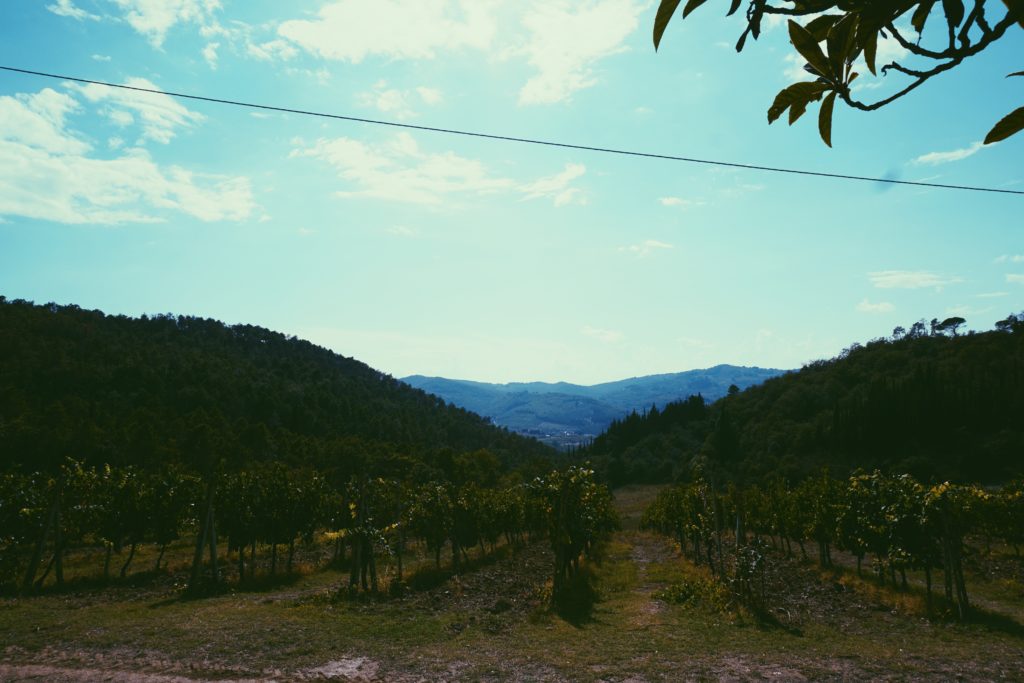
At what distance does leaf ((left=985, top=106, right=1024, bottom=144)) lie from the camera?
62.8 inches

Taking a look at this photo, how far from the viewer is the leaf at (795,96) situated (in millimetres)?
1808

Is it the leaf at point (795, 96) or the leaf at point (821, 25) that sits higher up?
the leaf at point (821, 25)

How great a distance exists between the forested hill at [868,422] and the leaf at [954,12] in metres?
63.4

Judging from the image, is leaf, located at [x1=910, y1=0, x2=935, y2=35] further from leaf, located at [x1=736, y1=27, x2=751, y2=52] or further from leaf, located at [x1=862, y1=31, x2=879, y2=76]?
leaf, located at [x1=736, y1=27, x2=751, y2=52]

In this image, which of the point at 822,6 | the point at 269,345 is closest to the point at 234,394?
the point at 269,345

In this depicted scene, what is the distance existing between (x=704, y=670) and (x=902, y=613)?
10.5 m

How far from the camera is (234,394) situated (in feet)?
330

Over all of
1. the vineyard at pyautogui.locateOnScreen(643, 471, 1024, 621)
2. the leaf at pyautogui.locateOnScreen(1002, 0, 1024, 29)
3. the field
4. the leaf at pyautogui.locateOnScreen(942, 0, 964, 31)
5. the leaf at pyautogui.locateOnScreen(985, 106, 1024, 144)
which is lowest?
the field

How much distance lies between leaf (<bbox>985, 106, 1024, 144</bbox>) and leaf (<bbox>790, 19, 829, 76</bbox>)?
1.58 ft

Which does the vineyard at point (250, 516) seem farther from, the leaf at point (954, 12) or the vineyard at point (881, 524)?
the leaf at point (954, 12)

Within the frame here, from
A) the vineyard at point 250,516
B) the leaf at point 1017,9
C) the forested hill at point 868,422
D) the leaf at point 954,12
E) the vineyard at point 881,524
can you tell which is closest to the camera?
the leaf at point 1017,9

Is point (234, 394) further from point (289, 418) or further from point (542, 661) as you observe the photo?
point (542, 661)

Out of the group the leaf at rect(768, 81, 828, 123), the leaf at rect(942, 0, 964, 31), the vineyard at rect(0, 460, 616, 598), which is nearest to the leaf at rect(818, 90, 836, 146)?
the leaf at rect(768, 81, 828, 123)

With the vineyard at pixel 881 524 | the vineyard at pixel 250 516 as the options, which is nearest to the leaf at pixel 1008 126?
the vineyard at pixel 881 524
